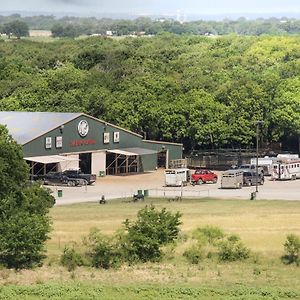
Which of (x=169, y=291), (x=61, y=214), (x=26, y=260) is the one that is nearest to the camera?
(x=169, y=291)

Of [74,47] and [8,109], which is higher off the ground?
[74,47]

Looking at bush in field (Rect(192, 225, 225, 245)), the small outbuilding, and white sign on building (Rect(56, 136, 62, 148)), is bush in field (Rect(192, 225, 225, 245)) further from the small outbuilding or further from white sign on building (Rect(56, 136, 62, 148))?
white sign on building (Rect(56, 136, 62, 148))

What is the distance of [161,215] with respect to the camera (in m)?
38.9

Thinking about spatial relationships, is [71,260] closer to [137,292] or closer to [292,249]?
[137,292]

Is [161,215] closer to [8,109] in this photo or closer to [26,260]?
[26,260]

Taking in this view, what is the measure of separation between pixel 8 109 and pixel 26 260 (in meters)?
48.0

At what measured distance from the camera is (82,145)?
225 ft

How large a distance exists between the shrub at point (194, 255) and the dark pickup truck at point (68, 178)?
24.8 m

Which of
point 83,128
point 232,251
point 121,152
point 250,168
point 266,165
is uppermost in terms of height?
point 83,128

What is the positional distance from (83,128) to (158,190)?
11521mm

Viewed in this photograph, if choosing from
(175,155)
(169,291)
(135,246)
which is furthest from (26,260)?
(175,155)

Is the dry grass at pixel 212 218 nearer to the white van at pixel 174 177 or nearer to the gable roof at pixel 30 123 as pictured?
the white van at pixel 174 177

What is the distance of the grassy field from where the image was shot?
3281 cm

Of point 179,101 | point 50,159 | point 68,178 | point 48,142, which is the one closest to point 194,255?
point 68,178
